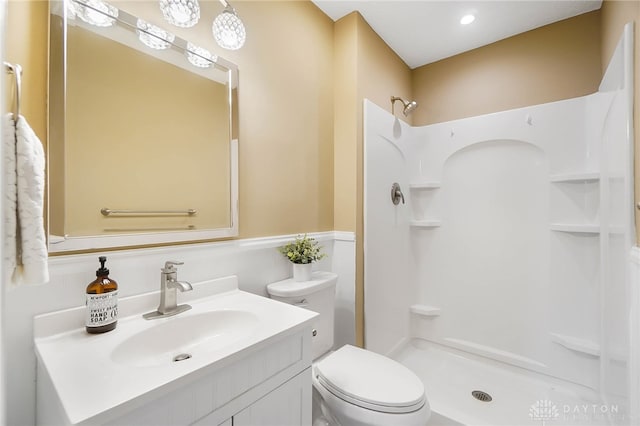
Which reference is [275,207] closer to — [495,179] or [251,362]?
[251,362]

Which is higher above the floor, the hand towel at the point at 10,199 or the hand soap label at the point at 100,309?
the hand towel at the point at 10,199

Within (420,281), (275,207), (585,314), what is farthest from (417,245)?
(275,207)

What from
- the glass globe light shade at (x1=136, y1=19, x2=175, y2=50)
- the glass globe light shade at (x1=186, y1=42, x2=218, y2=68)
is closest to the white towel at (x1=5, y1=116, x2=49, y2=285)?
the glass globe light shade at (x1=136, y1=19, x2=175, y2=50)

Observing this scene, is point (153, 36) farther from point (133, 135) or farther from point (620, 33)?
point (620, 33)

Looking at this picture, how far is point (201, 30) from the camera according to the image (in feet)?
3.91

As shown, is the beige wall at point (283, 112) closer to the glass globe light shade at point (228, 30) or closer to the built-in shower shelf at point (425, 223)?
the glass globe light shade at point (228, 30)

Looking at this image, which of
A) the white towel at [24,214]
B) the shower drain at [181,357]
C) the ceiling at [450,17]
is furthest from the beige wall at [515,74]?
the white towel at [24,214]

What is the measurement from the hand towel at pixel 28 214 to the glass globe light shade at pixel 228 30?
0.80 m

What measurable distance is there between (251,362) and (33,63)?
106 cm

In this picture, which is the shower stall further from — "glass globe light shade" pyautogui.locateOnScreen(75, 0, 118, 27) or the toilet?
"glass globe light shade" pyautogui.locateOnScreen(75, 0, 118, 27)

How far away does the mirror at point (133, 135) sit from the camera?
0.85 m

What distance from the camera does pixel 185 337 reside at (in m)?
0.97

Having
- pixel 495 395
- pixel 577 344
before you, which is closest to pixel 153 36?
pixel 495 395

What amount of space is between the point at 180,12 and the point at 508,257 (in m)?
2.41
